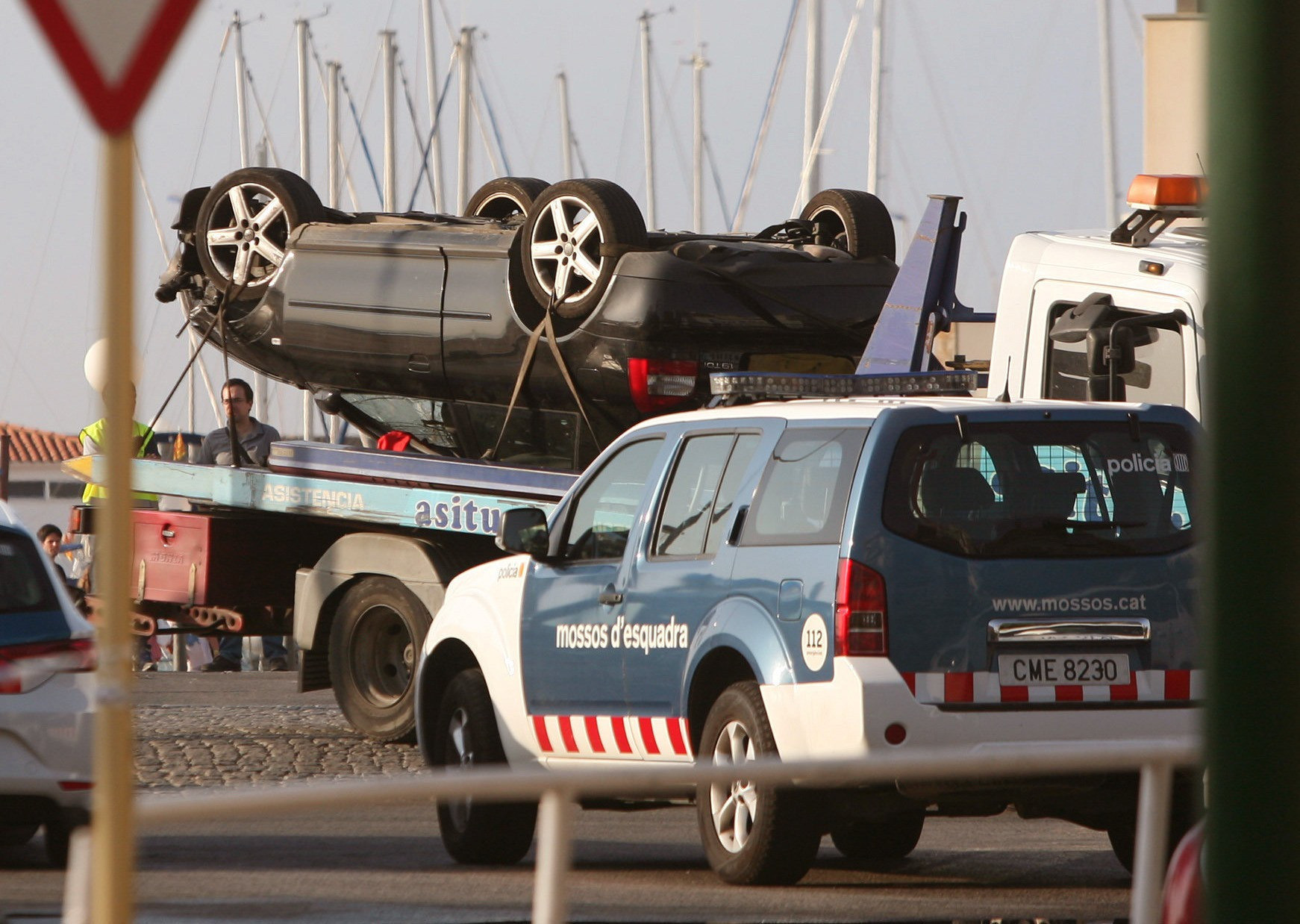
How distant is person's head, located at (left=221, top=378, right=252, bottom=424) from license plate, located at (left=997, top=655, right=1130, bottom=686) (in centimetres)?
801

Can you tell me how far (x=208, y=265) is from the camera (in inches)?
542

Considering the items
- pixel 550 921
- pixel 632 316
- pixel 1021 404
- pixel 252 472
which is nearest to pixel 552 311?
pixel 632 316

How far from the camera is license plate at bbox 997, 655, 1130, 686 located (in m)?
7.10

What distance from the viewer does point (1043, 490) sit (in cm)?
736

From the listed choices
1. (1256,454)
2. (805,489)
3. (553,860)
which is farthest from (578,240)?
(1256,454)

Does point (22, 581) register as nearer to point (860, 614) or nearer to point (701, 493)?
point (701, 493)

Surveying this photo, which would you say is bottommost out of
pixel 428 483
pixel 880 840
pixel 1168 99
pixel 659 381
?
pixel 880 840

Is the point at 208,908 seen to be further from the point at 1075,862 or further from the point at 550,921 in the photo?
the point at 1075,862

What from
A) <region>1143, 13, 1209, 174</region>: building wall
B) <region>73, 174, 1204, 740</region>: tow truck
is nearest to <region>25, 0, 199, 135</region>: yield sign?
<region>73, 174, 1204, 740</region>: tow truck

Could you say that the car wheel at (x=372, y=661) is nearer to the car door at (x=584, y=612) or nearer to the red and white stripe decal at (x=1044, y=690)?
the car door at (x=584, y=612)

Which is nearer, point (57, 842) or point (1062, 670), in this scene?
point (57, 842)

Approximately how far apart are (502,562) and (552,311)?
2.86 metres

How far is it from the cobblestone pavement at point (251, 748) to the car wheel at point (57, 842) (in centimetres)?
443

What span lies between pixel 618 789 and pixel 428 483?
827cm
